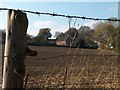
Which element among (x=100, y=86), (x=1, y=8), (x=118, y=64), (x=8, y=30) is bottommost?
(x=100, y=86)

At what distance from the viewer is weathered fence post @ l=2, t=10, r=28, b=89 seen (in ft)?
12.9

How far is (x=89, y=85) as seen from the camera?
5973 mm

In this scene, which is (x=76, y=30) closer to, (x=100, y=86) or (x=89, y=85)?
(x=89, y=85)

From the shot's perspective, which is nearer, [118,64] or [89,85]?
[89,85]

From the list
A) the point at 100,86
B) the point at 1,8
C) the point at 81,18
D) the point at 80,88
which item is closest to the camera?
the point at 1,8

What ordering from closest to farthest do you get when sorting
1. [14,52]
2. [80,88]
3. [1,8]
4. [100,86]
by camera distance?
[14,52] → [1,8] → [80,88] → [100,86]

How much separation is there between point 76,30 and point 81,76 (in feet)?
3.21

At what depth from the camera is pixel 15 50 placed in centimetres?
396

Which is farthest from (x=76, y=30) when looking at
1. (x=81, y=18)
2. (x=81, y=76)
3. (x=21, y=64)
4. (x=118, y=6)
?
(x=21, y=64)

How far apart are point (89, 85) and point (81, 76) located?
25 centimetres

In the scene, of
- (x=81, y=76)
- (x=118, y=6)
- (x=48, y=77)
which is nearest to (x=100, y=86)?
(x=81, y=76)

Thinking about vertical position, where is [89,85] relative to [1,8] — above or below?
below

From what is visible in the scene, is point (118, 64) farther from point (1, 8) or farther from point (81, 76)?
point (1, 8)

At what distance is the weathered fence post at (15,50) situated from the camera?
12.9 feet
